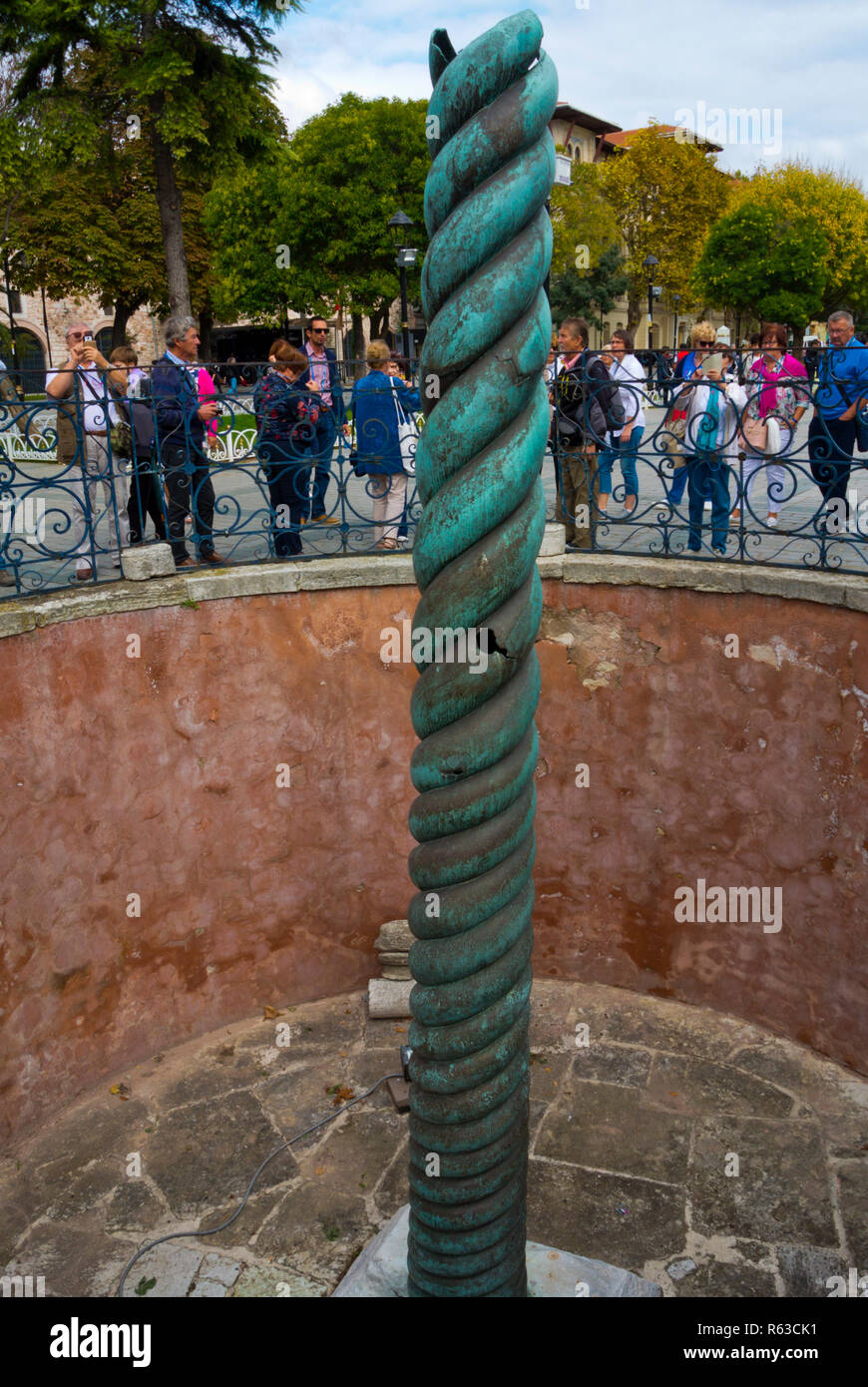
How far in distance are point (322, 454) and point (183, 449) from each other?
33.2 inches

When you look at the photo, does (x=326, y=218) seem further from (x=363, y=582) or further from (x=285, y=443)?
(x=363, y=582)

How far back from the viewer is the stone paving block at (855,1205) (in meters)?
4.99

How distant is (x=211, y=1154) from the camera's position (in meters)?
5.82

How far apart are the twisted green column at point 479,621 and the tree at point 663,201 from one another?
138 feet

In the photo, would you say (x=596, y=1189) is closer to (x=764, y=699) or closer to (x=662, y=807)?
(x=662, y=807)

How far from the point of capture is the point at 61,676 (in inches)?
232

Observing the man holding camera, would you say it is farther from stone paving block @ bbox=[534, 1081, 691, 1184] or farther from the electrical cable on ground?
stone paving block @ bbox=[534, 1081, 691, 1184]

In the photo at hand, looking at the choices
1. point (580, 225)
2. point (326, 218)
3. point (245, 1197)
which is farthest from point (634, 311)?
point (245, 1197)

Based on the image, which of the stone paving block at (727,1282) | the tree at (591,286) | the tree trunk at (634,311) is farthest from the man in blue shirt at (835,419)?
the tree trunk at (634,311)

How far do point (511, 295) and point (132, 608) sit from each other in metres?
4.23

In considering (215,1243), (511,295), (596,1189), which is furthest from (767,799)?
(511,295)
